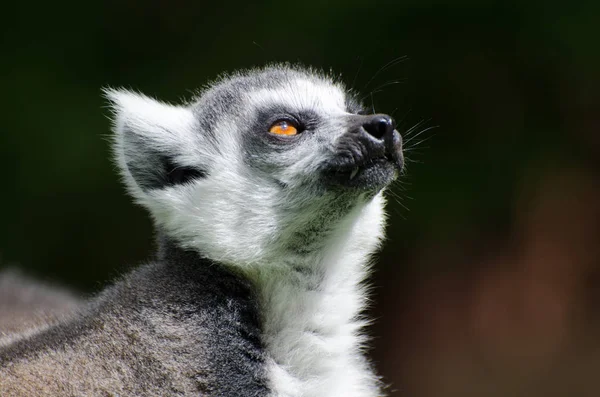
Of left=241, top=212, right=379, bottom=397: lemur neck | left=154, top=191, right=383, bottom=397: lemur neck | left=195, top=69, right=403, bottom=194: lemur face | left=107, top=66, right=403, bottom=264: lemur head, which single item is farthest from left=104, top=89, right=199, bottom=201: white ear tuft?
left=241, top=212, right=379, bottom=397: lemur neck

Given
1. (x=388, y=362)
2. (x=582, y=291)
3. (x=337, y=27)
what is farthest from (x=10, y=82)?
(x=582, y=291)

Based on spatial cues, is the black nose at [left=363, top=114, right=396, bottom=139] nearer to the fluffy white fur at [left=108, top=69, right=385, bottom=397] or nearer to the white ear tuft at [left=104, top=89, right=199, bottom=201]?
the fluffy white fur at [left=108, top=69, right=385, bottom=397]

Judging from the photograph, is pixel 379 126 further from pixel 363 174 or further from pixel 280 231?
pixel 280 231

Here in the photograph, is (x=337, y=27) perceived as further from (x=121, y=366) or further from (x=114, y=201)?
(x=121, y=366)

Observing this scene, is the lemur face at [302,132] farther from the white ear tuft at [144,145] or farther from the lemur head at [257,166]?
the white ear tuft at [144,145]

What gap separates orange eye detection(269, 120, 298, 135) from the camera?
11.0ft

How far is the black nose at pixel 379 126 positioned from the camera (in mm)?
3133

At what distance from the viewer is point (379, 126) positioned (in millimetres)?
3139

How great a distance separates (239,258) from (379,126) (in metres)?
0.78

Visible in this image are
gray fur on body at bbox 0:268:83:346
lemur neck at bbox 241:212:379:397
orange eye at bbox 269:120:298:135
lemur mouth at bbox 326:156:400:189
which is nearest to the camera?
lemur neck at bbox 241:212:379:397

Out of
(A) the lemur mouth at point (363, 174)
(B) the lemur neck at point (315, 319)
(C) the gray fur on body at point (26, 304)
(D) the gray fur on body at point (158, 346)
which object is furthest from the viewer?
(C) the gray fur on body at point (26, 304)

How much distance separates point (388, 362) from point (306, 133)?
4.30 meters

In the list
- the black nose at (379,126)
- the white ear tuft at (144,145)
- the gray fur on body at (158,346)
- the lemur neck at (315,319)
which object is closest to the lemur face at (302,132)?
the black nose at (379,126)

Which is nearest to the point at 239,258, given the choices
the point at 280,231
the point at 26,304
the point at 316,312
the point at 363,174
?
the point at 280,231
